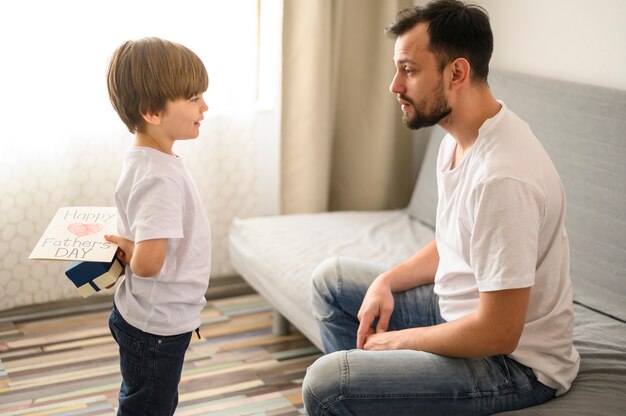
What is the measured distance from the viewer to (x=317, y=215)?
2867 millimetres

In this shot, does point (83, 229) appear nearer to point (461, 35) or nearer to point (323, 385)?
point (323, 385)

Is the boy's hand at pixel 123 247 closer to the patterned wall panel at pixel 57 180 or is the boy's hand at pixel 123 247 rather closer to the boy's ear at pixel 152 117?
the boy's ear at pixel 152 117

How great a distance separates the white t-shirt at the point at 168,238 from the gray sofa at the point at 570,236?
2.15 feet

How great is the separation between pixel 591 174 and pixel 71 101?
1.64m

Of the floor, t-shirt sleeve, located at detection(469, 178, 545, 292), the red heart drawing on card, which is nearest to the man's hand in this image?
t-shirt sleeve, located at detection(469, 178, 545, 292)

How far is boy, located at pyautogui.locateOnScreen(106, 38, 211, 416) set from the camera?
1.48 metres

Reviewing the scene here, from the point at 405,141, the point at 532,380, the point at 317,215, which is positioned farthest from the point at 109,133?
the point at 532,380

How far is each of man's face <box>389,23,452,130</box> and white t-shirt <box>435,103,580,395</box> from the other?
12cm

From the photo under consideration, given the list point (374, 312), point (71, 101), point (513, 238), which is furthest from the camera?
point (71, 101)

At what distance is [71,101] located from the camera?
8.74 ft

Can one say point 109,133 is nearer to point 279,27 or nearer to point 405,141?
point 279,27

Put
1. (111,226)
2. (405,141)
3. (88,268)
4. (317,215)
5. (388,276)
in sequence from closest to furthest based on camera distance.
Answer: (88,268)
(111,226)
(388,276)
(317,215)
(405,141)

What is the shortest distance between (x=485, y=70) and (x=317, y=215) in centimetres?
131

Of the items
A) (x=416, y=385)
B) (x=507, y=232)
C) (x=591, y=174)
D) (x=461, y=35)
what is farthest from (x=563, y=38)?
(x=416, y=385)
